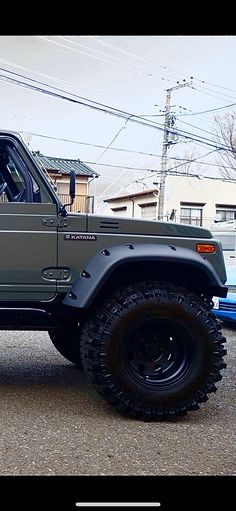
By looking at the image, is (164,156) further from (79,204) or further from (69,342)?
(69,342)

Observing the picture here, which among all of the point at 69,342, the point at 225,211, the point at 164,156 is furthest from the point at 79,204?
the point at 225,211

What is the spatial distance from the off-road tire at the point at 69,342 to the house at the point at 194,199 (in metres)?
18.2

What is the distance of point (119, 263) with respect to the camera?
362 centimetres

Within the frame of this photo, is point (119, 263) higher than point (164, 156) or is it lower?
lower

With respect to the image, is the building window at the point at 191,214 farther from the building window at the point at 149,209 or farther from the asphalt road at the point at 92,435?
the asphalt road at the point at 92,435

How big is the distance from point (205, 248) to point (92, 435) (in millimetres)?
1654

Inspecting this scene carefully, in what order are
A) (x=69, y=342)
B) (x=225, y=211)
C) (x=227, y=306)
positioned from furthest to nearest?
(x=225, y=211) < (x=227, y=306) < (x=69, y=342)
